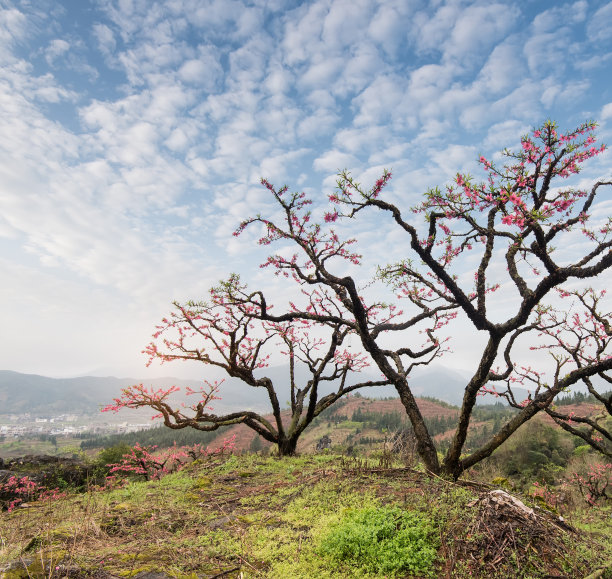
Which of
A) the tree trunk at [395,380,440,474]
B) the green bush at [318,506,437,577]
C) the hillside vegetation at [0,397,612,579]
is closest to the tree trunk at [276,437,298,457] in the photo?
the hillside vegetation at [0,397,612,579]

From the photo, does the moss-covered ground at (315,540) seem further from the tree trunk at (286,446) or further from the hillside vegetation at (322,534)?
the tree trunk at (286,446)

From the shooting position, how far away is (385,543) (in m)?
4.58

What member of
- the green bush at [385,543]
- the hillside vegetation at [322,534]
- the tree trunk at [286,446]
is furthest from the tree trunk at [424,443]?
the tree trunk at [286,446]

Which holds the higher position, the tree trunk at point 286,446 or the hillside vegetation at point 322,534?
the hillside vegetation at point 322,534

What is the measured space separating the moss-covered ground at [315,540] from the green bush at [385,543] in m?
0.01

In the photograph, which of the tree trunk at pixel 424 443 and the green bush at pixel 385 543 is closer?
the green bush at pixel 385 543

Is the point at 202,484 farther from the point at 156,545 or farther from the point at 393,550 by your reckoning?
the point at 393,550

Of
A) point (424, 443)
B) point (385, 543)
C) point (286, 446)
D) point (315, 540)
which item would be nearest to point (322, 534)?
point (315, 540)

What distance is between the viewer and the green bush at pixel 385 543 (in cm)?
420

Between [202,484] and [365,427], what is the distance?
64.8 meters

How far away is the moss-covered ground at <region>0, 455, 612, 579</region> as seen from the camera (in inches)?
158

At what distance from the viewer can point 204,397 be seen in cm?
1402

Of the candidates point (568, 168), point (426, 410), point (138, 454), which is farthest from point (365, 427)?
point (568, 168)

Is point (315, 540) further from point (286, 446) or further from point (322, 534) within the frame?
point (286, 446)
